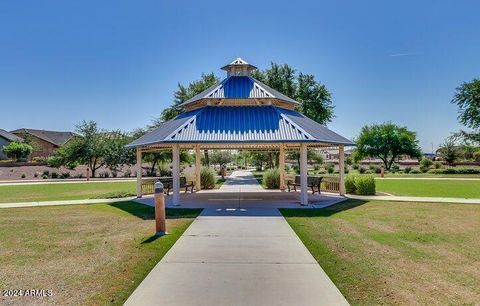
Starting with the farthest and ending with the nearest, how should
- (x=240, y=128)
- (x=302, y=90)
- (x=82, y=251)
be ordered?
1. (x=302, y=90)
2. (x=240, y=128)
3. (x=82, y=251)

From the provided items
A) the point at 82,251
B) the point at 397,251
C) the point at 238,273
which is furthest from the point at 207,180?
the point at 238,273

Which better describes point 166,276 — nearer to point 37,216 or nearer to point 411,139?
point 37,216

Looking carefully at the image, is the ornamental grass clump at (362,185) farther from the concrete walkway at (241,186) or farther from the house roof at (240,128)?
the concrete walkway at (241,186)

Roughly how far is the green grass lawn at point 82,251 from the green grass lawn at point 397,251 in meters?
3.64

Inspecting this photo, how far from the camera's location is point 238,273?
20.8 ft

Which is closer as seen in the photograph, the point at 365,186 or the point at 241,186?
the point at 365,186

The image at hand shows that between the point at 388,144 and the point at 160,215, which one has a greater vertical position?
the point at 388,144

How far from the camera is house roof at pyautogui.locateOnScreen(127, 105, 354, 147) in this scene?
14.4 metres

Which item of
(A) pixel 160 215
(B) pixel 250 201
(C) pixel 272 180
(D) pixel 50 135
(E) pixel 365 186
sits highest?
(D) pixel 50 135

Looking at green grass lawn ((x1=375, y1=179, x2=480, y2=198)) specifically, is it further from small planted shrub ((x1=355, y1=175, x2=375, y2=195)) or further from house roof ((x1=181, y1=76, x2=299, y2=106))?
house roof ((x1=181, y1=76, x2=299, y2=106))

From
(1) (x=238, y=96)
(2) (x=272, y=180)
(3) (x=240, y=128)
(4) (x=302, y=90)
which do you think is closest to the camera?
(3) (x=240, y=128)

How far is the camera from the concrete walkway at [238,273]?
5191mm

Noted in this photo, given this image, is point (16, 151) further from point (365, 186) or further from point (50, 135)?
point (365, 186)

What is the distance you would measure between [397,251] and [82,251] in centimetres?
714
